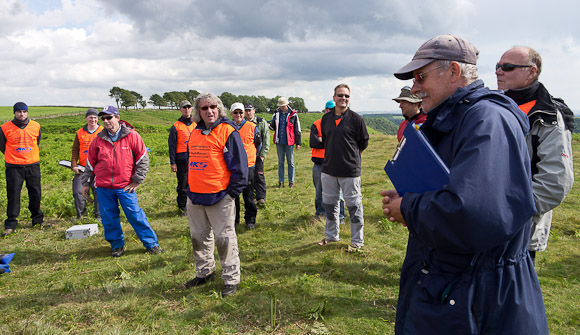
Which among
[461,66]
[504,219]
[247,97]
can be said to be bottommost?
→ [504,219]

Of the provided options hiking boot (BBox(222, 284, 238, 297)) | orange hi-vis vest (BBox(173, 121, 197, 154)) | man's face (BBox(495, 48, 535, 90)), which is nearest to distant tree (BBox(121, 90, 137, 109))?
orange hi-vis vest (BBox(173, 121, 197, 154))

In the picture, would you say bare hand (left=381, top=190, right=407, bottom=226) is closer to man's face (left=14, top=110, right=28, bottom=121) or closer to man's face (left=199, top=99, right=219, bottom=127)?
man's face (left=199, top=99, right=219, bottom=127)

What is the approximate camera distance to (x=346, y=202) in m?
5.59

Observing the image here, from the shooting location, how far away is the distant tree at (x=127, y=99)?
101 m

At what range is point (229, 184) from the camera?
4.40 metres

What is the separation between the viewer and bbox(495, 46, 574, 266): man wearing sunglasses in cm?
245

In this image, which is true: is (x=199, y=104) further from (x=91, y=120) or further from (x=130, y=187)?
(x=91, y=120)

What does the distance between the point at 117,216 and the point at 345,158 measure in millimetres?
3883

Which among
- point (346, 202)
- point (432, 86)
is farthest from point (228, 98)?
point (432, 86)

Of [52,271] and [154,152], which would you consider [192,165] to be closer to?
[52,271]

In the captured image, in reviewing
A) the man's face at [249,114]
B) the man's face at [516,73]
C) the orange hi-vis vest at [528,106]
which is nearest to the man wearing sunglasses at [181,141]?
the man's face at [249,114]

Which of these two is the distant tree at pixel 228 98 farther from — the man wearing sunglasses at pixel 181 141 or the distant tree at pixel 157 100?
the man wearing sunglasses at pixel 181 141

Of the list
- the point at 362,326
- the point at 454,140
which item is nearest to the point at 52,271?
the point at 362,326

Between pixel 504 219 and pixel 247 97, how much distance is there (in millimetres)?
110622
